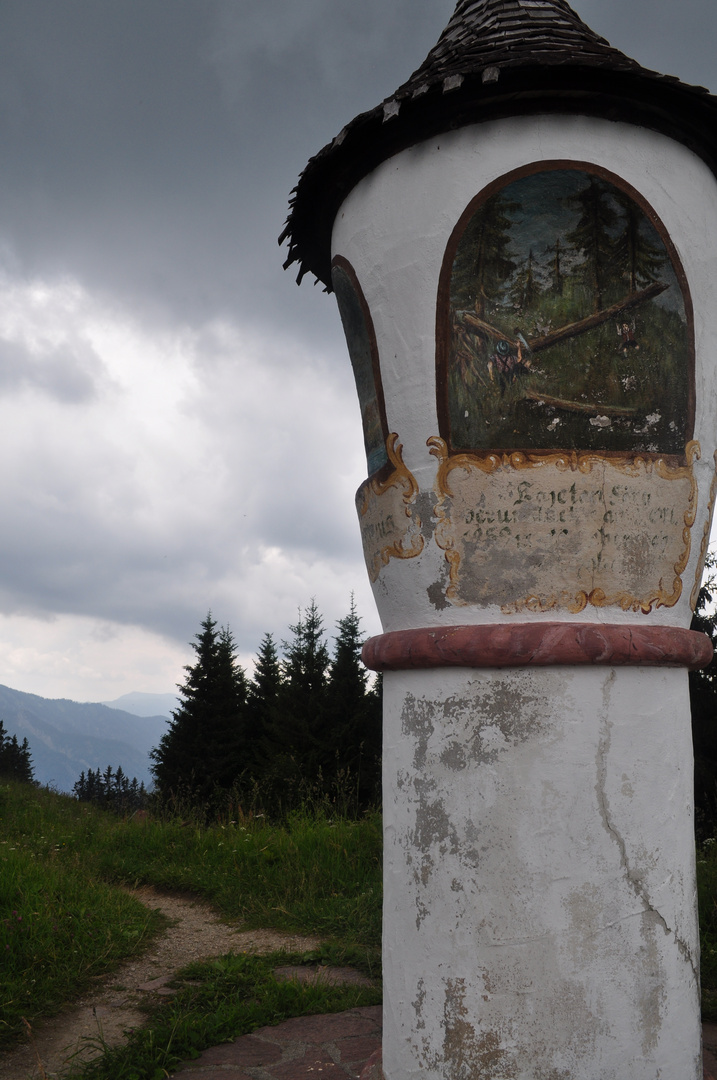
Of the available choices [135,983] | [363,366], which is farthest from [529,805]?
[135,983]

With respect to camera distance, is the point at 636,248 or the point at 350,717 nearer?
the point at 636,248

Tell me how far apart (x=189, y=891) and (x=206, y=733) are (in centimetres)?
1334

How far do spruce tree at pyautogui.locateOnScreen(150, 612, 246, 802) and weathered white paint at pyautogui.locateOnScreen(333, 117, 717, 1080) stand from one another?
16.9 m

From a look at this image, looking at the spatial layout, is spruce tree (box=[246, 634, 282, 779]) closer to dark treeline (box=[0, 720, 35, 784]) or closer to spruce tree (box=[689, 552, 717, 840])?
dark treeline (box=[0, 720, 35, 784])

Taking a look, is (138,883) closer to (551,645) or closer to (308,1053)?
(308,1053)

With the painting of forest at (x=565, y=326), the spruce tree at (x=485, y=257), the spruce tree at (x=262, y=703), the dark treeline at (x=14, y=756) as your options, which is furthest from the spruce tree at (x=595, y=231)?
the dark treeline at (x=14, y=756)

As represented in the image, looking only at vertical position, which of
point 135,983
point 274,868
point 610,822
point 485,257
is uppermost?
point 485,257

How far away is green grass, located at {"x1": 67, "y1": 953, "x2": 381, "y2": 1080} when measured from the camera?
3.74 metres

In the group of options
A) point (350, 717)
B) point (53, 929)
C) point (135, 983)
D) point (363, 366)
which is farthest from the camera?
point (350, 717)

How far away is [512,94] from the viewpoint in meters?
3.08

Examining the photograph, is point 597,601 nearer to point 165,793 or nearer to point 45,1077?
point 45,1077

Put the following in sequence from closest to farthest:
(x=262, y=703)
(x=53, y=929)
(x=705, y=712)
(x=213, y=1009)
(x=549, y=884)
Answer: (x=549, y=884) < (x=213, y=1009) < (x=53, y=929) < (x=705, y=712) < (x=262, y=703)

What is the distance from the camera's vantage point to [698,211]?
131 inches

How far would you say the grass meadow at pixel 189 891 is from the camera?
4289mm
